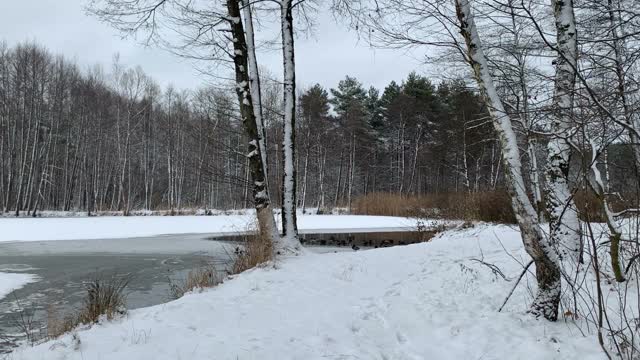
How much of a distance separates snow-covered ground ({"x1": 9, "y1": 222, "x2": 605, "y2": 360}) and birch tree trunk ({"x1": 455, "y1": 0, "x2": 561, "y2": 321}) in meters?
0.20

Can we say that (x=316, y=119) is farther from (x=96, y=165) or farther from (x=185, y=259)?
(x=185, y=259)

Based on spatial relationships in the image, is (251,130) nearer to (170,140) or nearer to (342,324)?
(342,324)

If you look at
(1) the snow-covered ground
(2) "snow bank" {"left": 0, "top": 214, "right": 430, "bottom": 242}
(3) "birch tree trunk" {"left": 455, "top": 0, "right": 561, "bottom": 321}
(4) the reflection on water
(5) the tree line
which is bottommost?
(4) the reflection on water

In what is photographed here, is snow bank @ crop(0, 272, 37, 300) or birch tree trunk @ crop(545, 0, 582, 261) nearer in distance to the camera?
birch tree trunk @ crop(545, 0, 582, 261)

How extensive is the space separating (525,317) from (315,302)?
6.45 ft

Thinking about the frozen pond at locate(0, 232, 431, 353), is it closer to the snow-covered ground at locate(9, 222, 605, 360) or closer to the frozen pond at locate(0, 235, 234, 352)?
the frozen pond at locate(0, 235, 234, 352)

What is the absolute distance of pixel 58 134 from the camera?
94.3ft

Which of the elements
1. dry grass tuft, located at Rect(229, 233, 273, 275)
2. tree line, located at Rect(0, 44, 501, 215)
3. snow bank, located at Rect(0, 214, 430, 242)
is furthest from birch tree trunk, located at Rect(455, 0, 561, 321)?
tree line, located at Rect(0, 44, 501, 215)

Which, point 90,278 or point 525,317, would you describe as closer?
point 525,317

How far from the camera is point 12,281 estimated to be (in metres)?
7.00

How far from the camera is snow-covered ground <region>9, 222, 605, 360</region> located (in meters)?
3.01

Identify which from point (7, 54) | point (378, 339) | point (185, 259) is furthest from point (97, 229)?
point (7, 54)

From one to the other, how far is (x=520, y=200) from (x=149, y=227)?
53.6 ft

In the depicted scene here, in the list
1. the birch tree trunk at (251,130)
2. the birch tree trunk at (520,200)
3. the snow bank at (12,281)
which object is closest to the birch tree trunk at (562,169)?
the birch tree trunk at (520,200)
